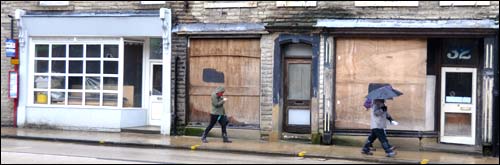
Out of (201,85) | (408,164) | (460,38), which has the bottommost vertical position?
(408,164)

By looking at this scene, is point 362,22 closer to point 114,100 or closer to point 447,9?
point 447,9

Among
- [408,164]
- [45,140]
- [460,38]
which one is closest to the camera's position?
[408,164]

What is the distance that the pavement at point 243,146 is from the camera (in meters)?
14.9

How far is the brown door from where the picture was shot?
58.4 ft

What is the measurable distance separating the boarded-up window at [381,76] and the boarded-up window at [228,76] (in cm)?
227

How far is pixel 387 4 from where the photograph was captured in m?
17.0

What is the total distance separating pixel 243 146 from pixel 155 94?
4.69 meters

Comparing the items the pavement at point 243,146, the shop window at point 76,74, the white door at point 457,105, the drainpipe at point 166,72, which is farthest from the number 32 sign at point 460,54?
the shop window at point 76,74

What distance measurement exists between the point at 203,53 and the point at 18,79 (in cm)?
588

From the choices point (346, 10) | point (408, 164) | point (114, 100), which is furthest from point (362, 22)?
point (114, 100)

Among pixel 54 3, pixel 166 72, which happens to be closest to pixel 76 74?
pixel 54 3

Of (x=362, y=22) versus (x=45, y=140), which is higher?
(x=362, y=22)

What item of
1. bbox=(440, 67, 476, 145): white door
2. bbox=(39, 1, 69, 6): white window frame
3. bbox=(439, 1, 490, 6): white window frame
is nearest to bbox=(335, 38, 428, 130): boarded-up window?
bbox=(440, 67, 476, 145): white door

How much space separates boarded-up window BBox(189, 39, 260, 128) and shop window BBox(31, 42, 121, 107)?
2.40 m
